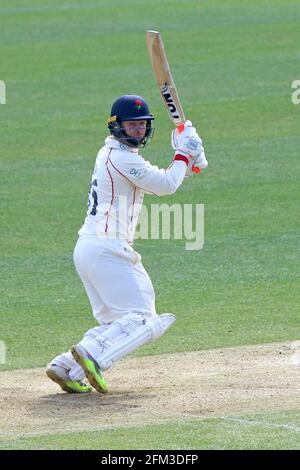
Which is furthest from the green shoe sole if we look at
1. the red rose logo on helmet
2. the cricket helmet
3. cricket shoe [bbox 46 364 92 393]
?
the red rose logo on helmet

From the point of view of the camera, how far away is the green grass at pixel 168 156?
989 cm

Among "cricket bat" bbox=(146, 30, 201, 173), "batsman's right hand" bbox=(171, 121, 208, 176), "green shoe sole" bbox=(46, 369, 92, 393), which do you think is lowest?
"green shoe sole" bbox=(46, 369, 92, 393)

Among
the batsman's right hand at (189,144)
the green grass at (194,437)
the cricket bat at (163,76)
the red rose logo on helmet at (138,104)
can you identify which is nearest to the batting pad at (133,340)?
the green grass at (194,437)

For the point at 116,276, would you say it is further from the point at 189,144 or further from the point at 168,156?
the point at 168,156

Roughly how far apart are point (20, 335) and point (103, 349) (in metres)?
2.01

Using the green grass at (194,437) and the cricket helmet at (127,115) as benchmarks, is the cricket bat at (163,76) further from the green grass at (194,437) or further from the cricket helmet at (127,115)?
the green grass at (194,437)

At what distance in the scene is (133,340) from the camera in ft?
24.6

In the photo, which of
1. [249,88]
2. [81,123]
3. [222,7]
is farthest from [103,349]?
[222,7]

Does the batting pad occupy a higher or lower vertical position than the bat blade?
lower

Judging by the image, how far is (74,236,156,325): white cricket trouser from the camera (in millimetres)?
7625

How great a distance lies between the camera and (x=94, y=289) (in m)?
7.82

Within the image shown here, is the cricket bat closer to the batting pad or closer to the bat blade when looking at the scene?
the bat blade
